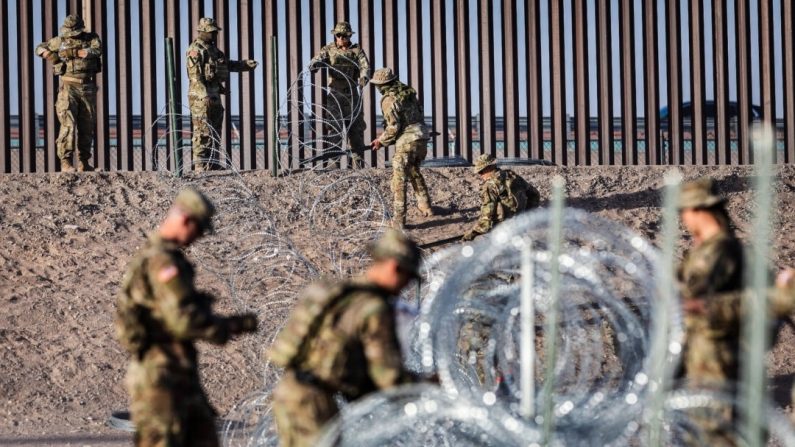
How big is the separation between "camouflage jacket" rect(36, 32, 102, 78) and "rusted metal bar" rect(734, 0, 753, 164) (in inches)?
287

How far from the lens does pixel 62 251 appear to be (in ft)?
42.2

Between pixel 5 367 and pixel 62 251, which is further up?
pixel 62 251

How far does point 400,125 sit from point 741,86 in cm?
576

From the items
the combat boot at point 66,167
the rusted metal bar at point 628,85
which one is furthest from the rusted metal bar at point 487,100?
the combat boot at point 66,167

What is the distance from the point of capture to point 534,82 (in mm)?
16844

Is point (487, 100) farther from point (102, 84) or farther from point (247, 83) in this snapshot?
point (102, 84)

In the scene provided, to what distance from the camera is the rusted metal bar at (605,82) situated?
16.8m

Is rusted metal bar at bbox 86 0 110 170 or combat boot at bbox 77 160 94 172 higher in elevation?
rusted metal bar at bbox 86 0 110 170

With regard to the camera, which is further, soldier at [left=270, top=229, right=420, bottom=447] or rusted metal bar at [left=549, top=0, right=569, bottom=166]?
rusted metal bar at [left=549, top=0, right=569, bottom=166]

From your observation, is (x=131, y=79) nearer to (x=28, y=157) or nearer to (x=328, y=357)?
(x=28, y=157)

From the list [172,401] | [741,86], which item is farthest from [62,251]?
[741,86]

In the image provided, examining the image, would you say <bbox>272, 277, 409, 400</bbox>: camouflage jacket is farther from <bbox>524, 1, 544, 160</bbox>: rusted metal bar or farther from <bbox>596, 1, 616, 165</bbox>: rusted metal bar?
<bbox>596, 1, 616, 165</bbox>: rusted metal bar

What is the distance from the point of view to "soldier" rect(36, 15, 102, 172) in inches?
563

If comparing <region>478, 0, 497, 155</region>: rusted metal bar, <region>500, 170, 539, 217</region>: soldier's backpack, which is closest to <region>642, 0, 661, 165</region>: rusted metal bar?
<region>478, 0, 497, 155</region>: rusted metal bar
